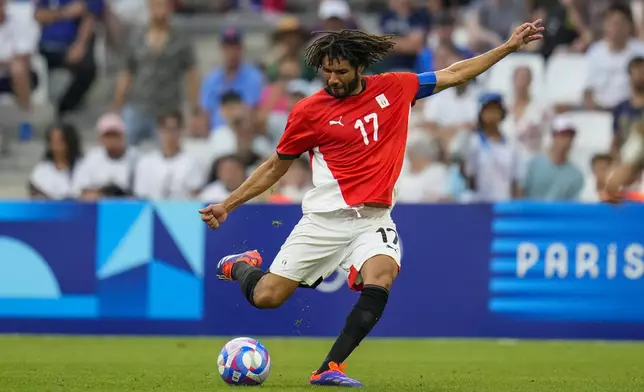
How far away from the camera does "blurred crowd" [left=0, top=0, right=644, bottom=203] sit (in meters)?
14.8

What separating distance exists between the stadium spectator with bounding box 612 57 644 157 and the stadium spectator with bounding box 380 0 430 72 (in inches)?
112

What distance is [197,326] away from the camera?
1312cm

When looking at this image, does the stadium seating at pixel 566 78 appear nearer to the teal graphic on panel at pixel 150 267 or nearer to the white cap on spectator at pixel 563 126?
the white cap on spectator at pixel 563 126

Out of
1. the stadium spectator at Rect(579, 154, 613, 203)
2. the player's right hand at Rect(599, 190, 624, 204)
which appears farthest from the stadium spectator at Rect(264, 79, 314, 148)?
the player's right hand at Rect(599, 190, 624, 204)

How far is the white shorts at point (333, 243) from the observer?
27.9 ft

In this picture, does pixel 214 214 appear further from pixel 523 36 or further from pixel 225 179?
pixel 225 179

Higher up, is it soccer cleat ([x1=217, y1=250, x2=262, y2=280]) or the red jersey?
the red jersey

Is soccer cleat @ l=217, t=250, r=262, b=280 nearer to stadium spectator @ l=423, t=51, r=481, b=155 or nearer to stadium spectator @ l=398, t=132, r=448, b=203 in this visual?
stadium spectator @ l=398, t=132, r=448, b=203

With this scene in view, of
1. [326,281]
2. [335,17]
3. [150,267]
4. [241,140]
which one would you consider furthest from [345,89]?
[335,17]

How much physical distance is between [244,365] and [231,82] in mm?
8965

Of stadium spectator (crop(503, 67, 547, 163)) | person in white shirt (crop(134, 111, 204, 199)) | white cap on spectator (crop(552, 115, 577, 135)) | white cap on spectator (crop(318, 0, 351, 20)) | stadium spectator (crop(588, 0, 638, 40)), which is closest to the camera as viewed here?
white cap on spectator (crop(552, 115, 577, 135))

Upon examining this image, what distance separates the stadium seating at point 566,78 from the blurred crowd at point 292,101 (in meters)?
0.09

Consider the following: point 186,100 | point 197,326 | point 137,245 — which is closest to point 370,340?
point 197,326

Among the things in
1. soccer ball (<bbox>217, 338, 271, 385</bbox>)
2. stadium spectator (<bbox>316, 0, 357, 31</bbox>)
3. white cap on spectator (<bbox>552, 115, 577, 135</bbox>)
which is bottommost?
soccer ball (<bbox>217, 338, 271, 385</bbox>)
